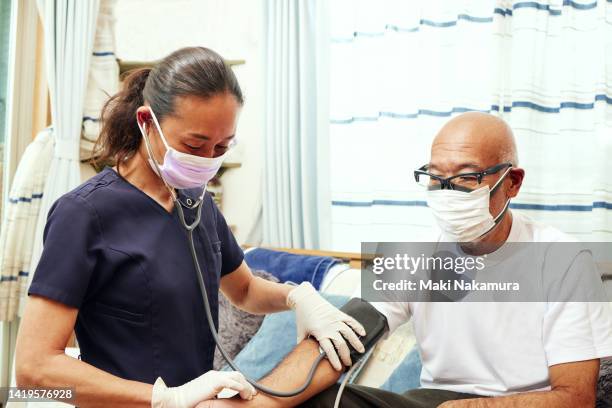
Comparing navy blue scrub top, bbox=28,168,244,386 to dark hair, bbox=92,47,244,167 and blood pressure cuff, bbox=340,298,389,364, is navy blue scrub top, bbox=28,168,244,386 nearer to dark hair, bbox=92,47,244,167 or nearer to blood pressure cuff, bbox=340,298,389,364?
dark hair, bbox=92,47,244,167

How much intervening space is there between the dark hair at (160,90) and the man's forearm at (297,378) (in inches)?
23.6

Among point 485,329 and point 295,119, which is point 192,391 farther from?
point 295,119

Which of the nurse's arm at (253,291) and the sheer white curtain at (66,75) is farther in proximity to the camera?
the sheer white curtain at (66,75)

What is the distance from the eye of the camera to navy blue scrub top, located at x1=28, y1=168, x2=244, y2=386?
1.14m

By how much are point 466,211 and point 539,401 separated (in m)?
0.49

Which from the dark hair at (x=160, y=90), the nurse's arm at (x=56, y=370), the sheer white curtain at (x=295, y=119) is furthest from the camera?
the sheer white curtain at (x=295, y=119)

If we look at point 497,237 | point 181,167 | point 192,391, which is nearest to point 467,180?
point 497,237

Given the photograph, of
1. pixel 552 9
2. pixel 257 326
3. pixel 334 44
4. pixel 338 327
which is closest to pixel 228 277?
pixel 338 327

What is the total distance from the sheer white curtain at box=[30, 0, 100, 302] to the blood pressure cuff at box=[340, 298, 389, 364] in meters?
2.01

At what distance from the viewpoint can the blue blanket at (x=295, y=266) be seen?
2.37m

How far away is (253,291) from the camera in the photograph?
5.18 ft

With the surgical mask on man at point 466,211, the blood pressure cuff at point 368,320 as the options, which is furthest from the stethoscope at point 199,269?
the surgical mask on man at point 466,211

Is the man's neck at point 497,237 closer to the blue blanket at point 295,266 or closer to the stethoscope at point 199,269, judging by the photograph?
the stethoscope at point 199,269

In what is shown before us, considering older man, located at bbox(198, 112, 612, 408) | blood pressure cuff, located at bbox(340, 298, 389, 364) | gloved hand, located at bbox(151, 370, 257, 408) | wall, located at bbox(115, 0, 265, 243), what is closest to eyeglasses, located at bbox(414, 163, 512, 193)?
older man, located at bbox(198, 112, 612, 408)
